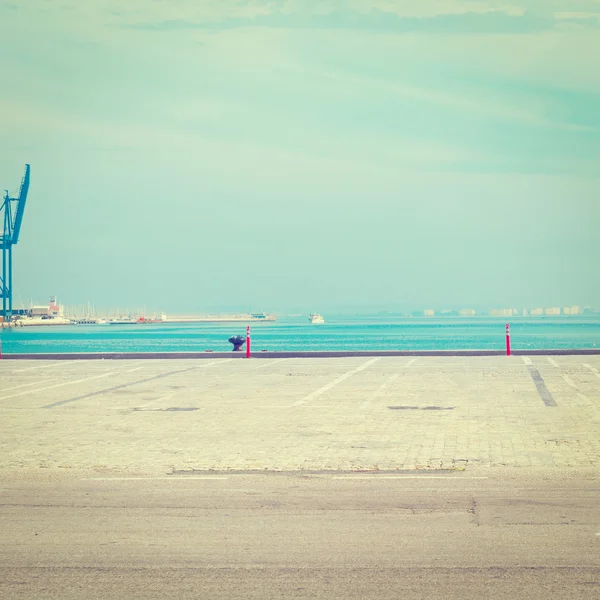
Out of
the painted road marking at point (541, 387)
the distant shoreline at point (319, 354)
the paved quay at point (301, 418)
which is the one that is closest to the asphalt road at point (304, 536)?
the paved quay at point (301, 418)

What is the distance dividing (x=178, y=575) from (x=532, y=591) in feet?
7.83

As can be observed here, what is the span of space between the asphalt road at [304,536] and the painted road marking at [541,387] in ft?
25.5

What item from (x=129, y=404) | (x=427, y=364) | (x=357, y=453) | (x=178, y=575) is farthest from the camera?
(x=427, y=364)

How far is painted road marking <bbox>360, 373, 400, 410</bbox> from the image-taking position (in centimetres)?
1703

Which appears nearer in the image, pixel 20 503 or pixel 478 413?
pixel 20 503

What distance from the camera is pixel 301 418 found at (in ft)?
49.4

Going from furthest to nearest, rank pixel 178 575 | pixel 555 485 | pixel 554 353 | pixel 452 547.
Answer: pixel 554 353
pixel 555 485
pixel 452 547
pixel 178 575

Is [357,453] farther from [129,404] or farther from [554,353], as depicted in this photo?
[554,353]

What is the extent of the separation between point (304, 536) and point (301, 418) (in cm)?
812

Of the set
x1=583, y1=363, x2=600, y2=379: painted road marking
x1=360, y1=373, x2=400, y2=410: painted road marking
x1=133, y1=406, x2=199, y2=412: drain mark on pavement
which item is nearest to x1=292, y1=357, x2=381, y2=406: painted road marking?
x1=360, y1=373, x2=400, y2=410: painted road marking

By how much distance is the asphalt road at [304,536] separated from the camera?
5703 millimetres

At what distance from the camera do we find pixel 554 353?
1299 inches

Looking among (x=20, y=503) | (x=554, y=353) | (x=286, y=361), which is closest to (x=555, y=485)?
(x=20, y=503)

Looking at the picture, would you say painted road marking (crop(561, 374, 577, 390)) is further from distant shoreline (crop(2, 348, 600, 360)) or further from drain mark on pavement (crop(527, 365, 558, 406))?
distant shoreline (crop(2, 348, 600, 360))
